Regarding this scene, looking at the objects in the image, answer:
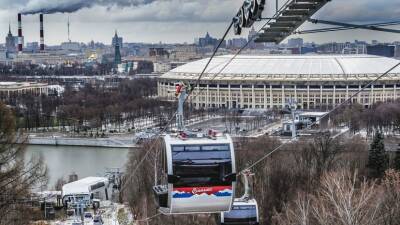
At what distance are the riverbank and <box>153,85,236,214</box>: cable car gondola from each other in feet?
53.3

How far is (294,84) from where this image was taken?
3089 cm

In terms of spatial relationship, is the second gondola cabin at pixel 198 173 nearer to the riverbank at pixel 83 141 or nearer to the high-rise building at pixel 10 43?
the riverbank at pixel 83 141

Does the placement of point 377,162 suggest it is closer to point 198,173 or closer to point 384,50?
point 198,173

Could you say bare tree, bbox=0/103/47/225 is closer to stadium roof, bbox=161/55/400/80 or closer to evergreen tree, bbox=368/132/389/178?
evergreen tree, bbox=368/132/389/178

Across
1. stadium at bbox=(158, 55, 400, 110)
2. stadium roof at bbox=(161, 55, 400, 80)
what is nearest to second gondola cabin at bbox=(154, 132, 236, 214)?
stadium at bbox=(158, 55, 400, 110)

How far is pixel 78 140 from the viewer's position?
2198 cm

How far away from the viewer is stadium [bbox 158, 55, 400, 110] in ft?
99.0

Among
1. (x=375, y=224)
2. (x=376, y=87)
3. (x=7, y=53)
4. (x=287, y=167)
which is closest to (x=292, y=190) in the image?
(x=287, y=167)

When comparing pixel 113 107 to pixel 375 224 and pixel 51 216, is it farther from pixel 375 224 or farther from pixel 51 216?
pixel 375 224

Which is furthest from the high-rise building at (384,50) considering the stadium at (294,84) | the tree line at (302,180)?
the tree line at (302,180)

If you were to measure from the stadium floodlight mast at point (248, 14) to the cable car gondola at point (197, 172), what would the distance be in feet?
4.18

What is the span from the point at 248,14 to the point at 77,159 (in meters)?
15.7

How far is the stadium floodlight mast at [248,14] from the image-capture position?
3092mm

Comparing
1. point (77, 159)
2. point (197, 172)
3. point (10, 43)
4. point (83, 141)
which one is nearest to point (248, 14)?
point (197, 172)
